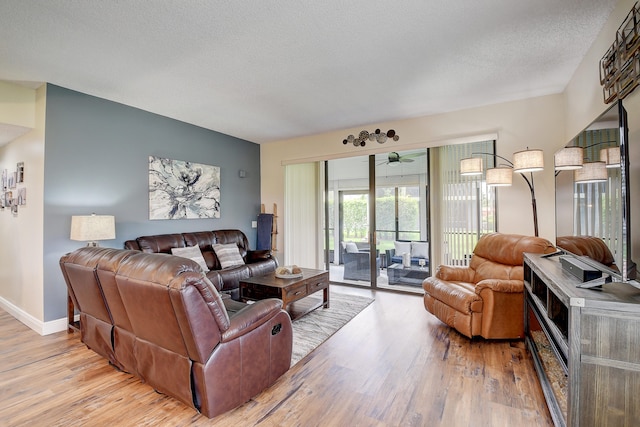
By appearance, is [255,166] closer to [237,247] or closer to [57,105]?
[237,247]

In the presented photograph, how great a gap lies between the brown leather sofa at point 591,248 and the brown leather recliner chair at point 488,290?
2.04ft

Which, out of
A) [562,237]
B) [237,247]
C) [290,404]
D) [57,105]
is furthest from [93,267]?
[562,237]

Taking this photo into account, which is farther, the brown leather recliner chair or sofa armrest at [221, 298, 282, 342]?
the brown leather recliner chair

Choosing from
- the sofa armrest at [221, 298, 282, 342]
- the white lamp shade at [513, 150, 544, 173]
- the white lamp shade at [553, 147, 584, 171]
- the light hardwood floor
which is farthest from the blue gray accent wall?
the white lamp shade at [553, 147, 584, 171]

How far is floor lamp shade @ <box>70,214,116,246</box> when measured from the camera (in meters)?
2.98

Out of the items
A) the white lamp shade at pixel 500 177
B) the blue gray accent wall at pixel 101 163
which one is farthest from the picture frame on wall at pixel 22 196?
the white lamp shade at pixel 500 177


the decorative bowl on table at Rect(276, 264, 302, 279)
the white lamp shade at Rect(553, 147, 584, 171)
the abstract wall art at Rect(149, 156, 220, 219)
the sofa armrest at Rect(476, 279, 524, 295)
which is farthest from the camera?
the abstract wall art at Rect(149, 156, 220, 219)

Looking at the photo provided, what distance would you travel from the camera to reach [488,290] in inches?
107

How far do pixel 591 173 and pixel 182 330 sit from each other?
2668 mm

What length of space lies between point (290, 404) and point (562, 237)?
2.54 meters

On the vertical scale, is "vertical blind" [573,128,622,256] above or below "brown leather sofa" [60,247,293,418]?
above

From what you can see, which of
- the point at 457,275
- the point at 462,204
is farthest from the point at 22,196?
the point at 462,204

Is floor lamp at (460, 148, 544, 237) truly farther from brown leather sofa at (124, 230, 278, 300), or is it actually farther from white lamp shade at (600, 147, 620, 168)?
brown leather sofa at (124, 230, 278, 300)

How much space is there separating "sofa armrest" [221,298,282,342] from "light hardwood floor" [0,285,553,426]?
1.76 ft
